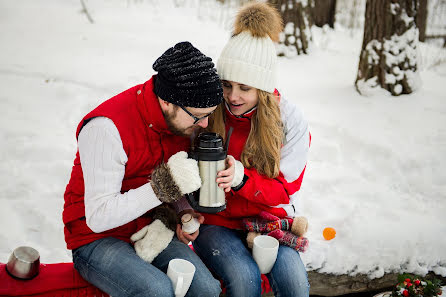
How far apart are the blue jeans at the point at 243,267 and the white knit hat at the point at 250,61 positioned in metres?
0.92

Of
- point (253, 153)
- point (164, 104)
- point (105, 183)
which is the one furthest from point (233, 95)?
point (105, 183)

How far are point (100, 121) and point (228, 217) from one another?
40.3 inches

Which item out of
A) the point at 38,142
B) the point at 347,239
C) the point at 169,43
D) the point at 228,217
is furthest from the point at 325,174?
the point at 169,43

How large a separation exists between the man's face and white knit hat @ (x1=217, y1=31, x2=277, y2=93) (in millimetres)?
350

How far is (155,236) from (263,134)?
84cm

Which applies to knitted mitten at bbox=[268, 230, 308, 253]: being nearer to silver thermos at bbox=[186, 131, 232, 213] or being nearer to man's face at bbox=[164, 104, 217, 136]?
silver thermos at bbox=[186, 131, 232, 213]

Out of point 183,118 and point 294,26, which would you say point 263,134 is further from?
point 294,26

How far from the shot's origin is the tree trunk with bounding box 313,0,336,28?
8094mm

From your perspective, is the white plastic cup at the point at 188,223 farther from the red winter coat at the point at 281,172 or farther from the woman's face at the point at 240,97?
the woman's face at the point at 240,97

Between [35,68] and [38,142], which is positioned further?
[35,68]

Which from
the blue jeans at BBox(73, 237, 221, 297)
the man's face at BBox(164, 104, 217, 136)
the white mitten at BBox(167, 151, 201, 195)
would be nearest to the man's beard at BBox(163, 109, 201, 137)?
the man's face at BBox(164, 104, 217, 136)

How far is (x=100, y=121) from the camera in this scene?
2025 millimetres

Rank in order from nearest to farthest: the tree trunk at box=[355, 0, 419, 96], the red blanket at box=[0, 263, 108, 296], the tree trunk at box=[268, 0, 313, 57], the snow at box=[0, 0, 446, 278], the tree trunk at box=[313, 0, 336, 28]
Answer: the red blanket at box=[0, 263, 108, 296] → the snow at box=[0, 0, 446, 278] → the tree trunk at box=[355, 0, 419, 96] → the tree trunk at box=[268, 0, 313, 57] → the tree trunk at box=[313, 0, 336, 28]

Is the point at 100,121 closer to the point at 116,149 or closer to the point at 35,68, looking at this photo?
the point at 116,149
